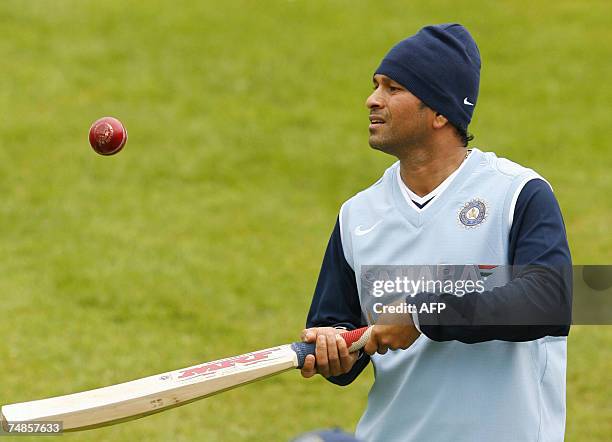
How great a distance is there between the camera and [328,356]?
174 inches

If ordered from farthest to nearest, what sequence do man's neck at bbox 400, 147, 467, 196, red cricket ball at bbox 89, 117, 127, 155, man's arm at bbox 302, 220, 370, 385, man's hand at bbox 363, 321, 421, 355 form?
red cricket ball at bbox 89, 117, 127, 155
man's arm at bbox 302, 220, 370, 385
man's neck at bbox 400, 147, 467, 196
man's hand at bbox 363, 321, 421, 355

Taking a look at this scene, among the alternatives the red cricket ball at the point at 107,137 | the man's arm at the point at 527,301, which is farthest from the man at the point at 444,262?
the red cricket ball at the point at 107,137

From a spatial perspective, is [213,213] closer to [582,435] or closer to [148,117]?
[148,117]

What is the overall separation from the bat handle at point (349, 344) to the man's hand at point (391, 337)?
0.03 meters

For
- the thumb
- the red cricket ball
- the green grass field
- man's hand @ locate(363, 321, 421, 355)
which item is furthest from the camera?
the green grass field

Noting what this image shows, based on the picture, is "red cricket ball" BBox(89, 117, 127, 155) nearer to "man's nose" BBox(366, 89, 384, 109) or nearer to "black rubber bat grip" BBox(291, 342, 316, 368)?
"man's nose" BBox(366, 89, 384, 109)

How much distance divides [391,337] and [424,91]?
3.38ft

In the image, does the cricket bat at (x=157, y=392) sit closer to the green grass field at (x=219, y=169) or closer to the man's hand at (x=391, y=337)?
the man's hand at (x=391, y=337)

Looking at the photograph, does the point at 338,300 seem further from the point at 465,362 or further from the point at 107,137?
the point at 107,137

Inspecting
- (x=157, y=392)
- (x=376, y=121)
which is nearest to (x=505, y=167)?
(x=376, y=121)

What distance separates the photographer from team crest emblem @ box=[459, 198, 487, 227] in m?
4.36

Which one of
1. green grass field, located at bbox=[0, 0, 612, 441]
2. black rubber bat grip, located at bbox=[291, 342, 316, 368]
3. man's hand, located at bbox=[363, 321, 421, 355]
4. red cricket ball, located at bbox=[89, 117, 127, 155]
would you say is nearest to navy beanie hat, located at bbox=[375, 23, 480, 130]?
man's hand, located at bbox=[363, 321, 421, 355]

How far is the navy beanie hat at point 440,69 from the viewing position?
15.2 feet

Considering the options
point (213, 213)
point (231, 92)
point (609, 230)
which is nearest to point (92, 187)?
point (213, 213)
